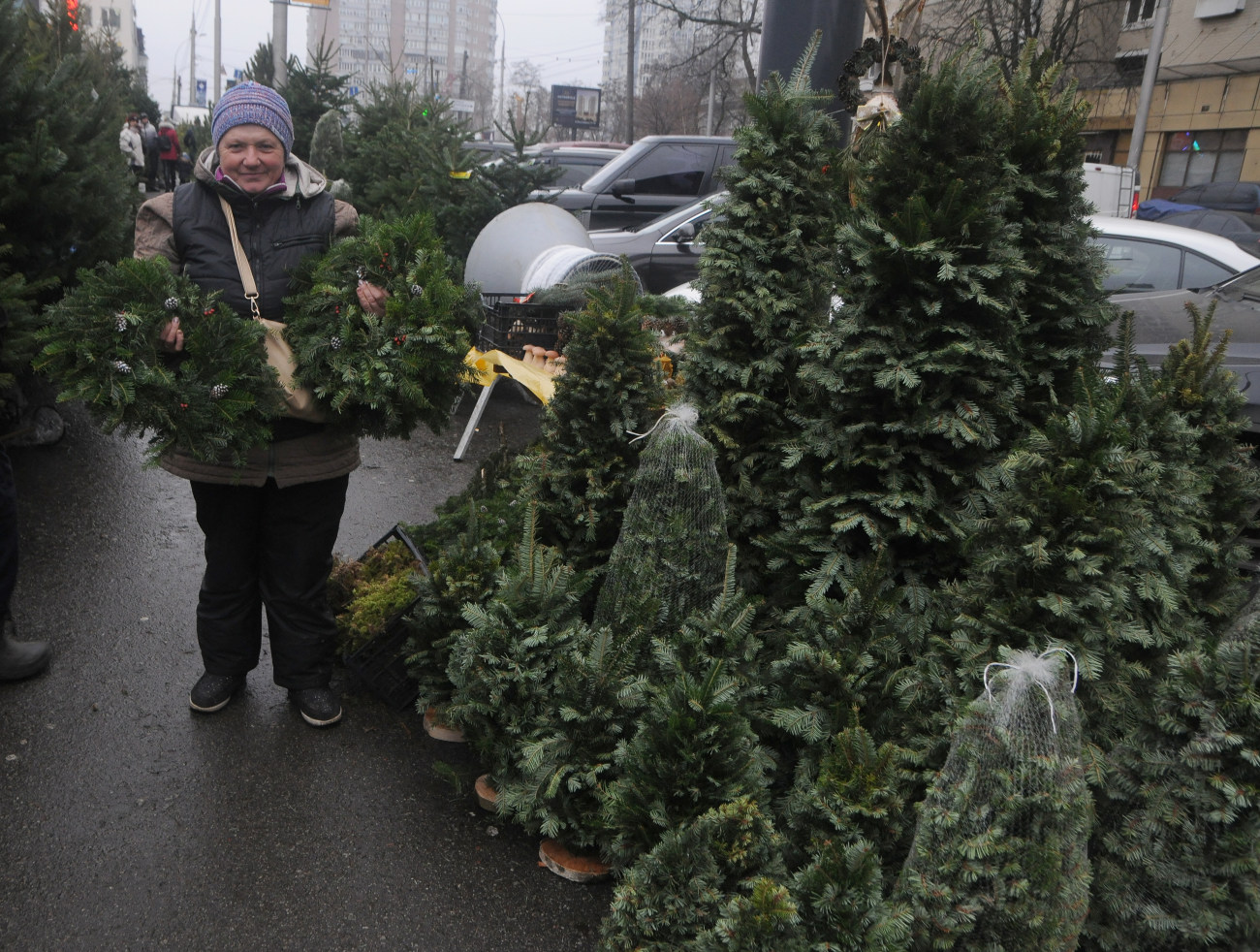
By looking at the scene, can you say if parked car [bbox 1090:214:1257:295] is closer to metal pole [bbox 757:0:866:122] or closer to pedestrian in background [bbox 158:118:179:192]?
metal pole [bbox 757:0:866:122]

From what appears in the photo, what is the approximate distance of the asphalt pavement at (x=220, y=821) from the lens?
2.65 m

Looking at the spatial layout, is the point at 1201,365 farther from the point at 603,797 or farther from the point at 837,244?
the point at 603,797

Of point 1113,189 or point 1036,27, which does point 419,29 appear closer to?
point 1036,27

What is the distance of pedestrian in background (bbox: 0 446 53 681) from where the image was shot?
3488 millimetres

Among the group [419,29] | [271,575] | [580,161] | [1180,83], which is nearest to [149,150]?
[580,161]

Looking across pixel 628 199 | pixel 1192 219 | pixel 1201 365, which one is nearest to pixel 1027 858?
pixel 1201 365

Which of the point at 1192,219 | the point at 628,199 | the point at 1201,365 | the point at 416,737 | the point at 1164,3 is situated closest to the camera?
the point at 1201,365

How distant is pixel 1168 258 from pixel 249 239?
666cm

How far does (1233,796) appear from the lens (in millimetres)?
1838

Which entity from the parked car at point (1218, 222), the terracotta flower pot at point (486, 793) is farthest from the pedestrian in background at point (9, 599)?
the parked car at point (1218, 222)

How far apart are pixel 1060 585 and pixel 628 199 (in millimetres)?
11230

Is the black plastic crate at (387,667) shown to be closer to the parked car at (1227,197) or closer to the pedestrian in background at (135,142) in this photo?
the pedestrian in background at (135,142)

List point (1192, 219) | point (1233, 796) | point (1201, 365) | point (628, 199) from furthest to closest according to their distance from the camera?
point (1192, 219)
point (628, 199)
point (1201, 365)
point (1233, 796)

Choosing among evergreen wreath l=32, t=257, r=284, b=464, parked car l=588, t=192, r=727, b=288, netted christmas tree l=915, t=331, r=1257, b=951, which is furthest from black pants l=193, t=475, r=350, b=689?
parked car l=588, t=192, r=727, b=288
